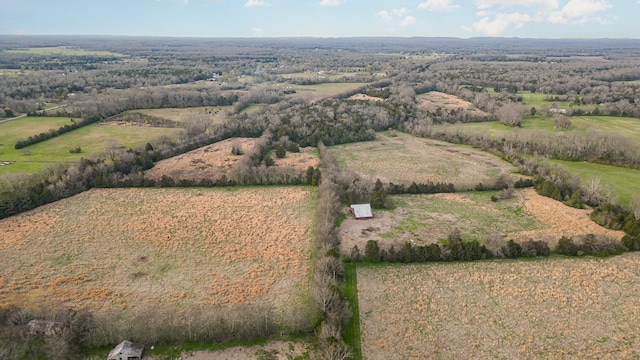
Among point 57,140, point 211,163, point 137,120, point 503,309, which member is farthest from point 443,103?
point 57,140

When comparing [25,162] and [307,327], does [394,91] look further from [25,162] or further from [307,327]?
[307,327]

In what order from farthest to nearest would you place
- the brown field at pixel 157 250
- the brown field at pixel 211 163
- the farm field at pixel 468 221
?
the brown field at pixel 211 163
the farm field at pixel 468 221
the brown field at pixel 157 250

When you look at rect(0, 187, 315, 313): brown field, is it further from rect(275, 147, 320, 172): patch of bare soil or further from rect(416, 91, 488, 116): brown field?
rect(416, 91, 488, 116): brown field

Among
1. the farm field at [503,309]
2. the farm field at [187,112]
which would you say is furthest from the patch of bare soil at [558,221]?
the farm field at [187,112]

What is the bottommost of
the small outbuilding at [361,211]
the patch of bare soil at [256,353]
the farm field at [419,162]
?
the patch of bare soil at [256,353]

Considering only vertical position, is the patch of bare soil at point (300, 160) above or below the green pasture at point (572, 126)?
below

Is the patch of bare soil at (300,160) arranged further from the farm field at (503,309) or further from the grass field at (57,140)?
the farm field at (503,309)
